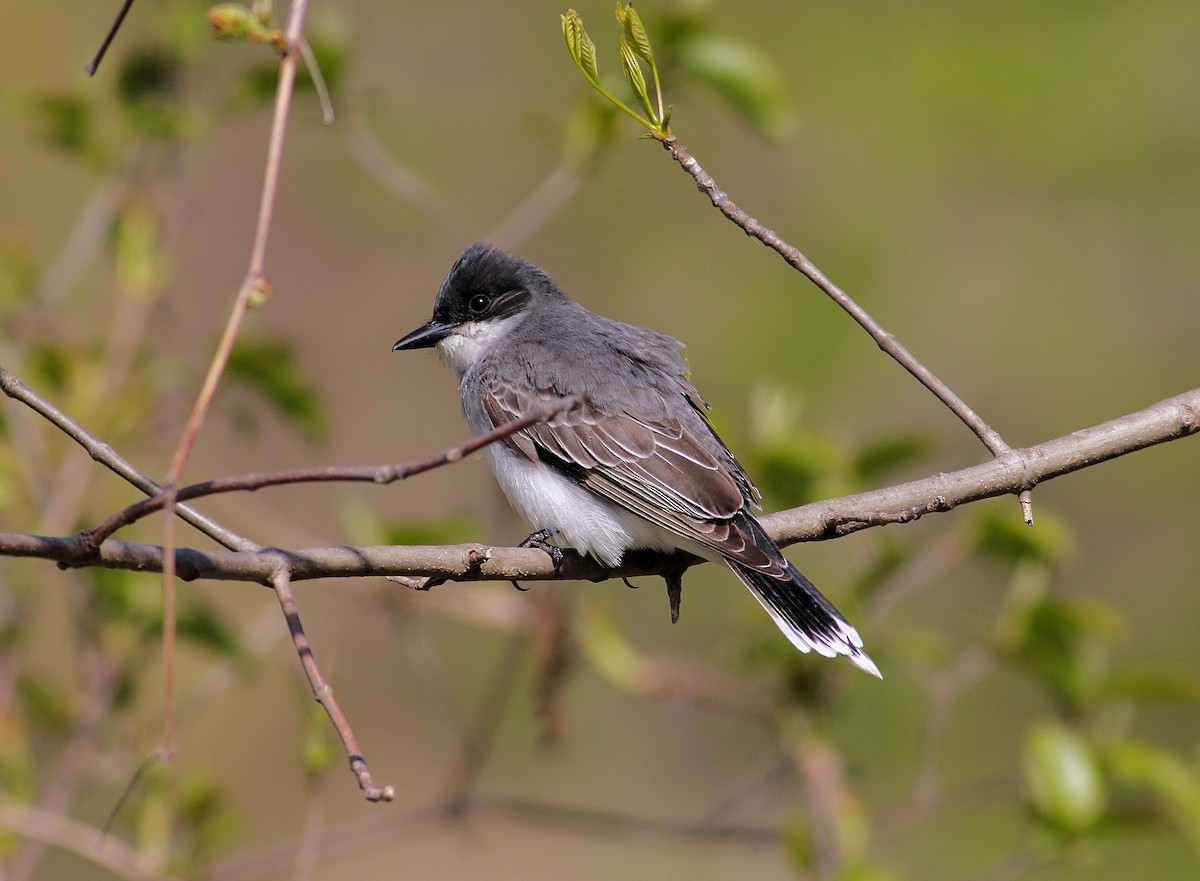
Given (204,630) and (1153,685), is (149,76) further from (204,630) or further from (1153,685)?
(1153,685)

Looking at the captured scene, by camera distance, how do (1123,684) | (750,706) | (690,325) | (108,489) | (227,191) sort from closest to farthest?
(1123,684), (750,706), (108,489), (227,191), (690,325)

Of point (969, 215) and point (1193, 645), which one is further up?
point (969, 215)

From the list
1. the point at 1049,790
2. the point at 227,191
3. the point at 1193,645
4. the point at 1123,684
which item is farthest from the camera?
the point at 227,191

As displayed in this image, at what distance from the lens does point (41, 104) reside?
3838 millimetres

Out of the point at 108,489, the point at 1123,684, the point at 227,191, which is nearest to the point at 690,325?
the point at 227,191

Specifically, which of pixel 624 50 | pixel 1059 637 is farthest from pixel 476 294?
pixel 624 50

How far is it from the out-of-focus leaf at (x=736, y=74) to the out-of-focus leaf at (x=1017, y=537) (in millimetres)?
1412

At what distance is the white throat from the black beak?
3 centimetres

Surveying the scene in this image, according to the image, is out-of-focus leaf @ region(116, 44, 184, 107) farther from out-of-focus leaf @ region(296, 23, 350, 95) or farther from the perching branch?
the perching branch

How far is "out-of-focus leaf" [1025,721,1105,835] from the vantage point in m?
3.38

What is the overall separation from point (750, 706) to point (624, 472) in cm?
97

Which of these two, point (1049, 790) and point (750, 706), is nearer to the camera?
point (1049, 790)

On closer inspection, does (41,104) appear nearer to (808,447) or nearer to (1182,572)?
(808,447)

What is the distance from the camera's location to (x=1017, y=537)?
383 cm
